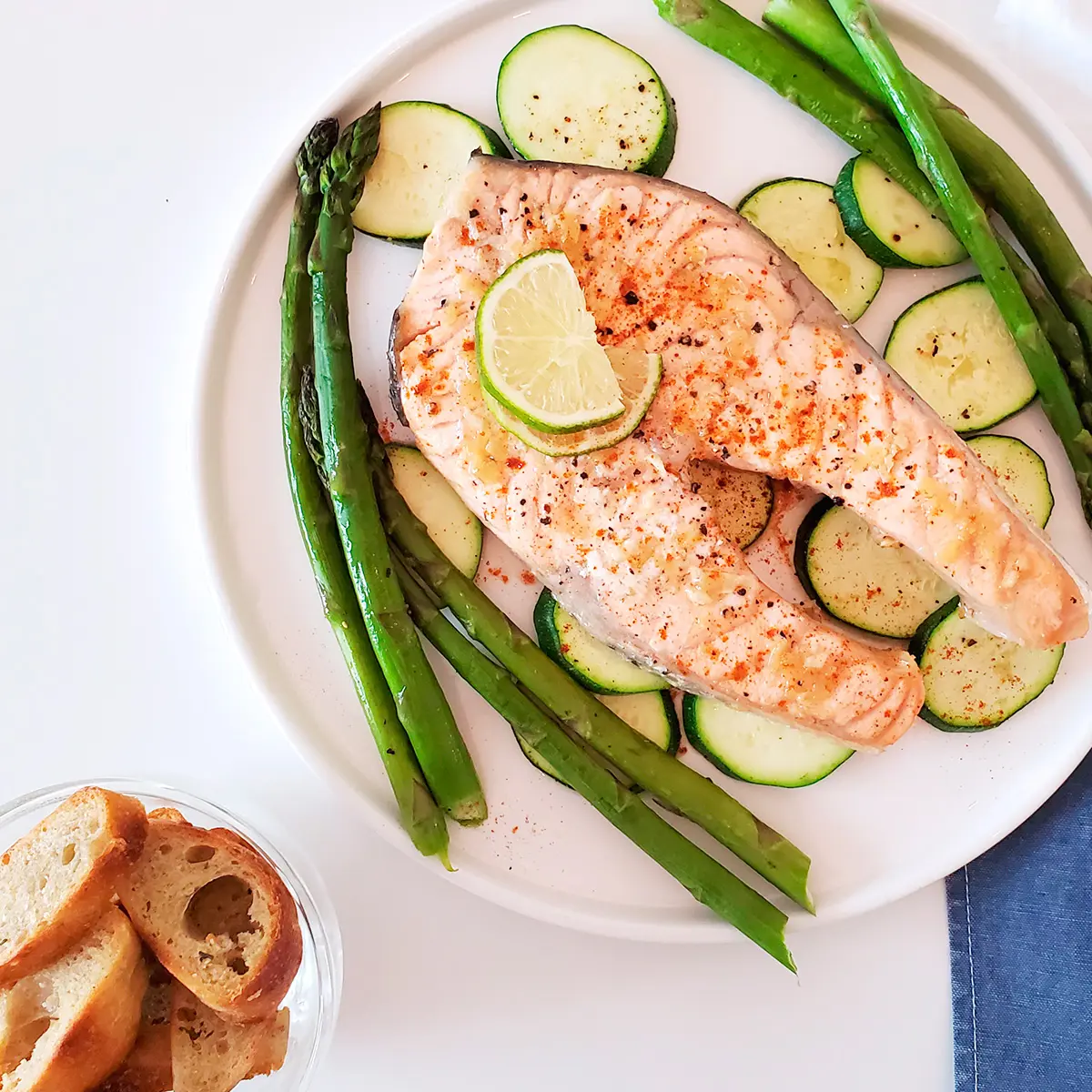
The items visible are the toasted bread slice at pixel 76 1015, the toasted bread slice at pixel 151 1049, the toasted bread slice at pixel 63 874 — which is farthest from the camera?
the toasted bread slice at pixel 151 1049

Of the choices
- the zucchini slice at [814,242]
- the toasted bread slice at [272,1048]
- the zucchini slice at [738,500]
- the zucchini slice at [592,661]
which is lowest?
the toasted bread slice at [272,1048]

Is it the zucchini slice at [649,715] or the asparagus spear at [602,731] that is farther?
the zucchini slice at [649,715]

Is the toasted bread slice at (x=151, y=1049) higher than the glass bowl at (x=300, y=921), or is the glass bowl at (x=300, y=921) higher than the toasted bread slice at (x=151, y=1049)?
the glass bowl at (x=300, y=921)

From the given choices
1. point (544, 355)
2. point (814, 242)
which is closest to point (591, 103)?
point (814, 242)

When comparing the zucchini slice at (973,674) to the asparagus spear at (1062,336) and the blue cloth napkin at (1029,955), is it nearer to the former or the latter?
the blue cloth napkin at (1029,955)

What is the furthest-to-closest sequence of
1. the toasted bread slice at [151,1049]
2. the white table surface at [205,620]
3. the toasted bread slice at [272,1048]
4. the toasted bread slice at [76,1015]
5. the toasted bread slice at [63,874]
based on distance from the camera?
the white table surface at [205,620] → the toasted bread slice at [272,1048] → the toasted bread slice at [151,1049] → the toasted bread slice at [63,874] → the toasted bread slice at [76,1015]

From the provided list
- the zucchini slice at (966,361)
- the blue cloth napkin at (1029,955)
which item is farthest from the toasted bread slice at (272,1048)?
the zucchini slice at (966,361)

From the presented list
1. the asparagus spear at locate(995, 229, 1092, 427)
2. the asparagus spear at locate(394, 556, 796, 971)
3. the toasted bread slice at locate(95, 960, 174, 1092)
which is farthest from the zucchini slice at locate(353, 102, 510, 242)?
the toasted bread slice at locate(95, 960, 174, 1092)
